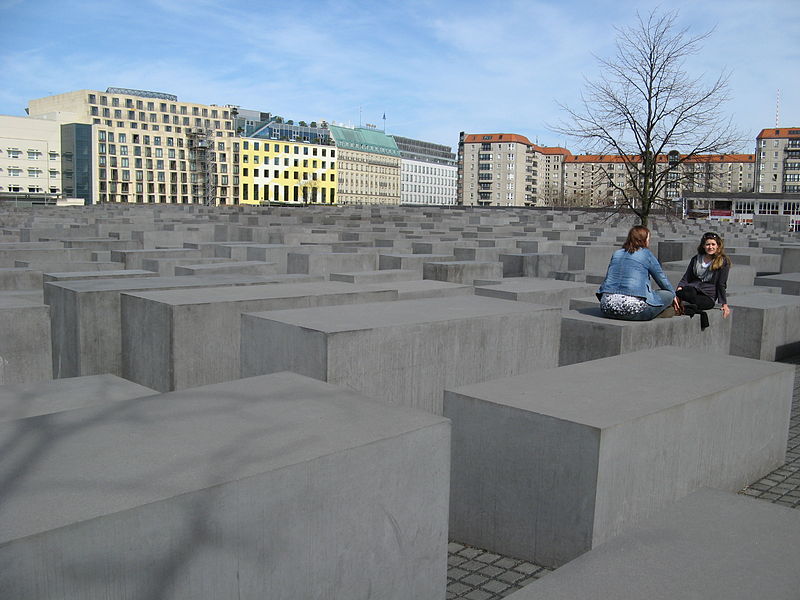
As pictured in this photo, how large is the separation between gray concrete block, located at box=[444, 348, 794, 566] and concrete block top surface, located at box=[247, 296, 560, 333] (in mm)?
1099

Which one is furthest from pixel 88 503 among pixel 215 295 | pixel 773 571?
pixel 215 295

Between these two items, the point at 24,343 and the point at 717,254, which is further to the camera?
the point at 717,254

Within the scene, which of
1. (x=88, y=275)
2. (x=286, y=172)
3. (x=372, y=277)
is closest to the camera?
(x=88, y=275)

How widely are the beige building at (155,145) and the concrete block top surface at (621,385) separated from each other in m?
97.7

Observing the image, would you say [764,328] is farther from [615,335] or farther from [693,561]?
[693,561]

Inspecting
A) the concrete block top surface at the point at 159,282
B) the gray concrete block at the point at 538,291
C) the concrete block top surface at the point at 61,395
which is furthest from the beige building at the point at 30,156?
the concrete block top surface at the point at 61,395

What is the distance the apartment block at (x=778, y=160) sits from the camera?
121m

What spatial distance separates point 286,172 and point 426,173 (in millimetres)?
48314

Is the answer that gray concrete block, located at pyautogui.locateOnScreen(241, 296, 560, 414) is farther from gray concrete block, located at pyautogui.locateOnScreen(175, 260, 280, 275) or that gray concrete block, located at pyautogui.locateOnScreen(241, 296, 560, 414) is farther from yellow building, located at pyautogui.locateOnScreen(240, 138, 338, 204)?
yellow building, located at pyautogui.locateOnScreen(240, 138, 338, 204)

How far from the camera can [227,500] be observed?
8.30 ft

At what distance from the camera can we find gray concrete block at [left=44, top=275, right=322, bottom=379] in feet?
21.2

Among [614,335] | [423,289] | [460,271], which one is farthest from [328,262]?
[614,335]

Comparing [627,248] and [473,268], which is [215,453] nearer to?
[627,248]

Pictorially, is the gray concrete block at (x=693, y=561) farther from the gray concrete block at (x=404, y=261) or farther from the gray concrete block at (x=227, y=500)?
the gray concrete block at (x=404, y=261)
